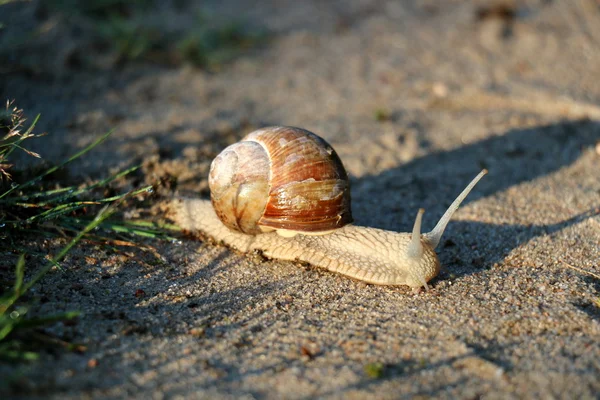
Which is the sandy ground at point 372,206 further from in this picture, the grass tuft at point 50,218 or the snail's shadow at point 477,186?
the grass tuft at point 50,218

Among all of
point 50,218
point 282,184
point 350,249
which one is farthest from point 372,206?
point 50,218

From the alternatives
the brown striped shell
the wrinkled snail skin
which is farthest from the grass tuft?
the brown striped shell

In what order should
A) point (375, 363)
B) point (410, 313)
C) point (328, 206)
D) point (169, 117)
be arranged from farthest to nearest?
point (169, 117) → point (328, 206) → point (410, 313) → point (375, 363)

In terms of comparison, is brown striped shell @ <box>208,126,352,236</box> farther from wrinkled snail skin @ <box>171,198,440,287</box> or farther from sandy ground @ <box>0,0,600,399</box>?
sandy ground @ <box>0,0,600,399</box>

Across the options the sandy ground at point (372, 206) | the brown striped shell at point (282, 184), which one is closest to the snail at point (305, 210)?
the brown striped shell at point (282, 184)

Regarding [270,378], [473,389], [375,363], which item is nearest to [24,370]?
[270,378]

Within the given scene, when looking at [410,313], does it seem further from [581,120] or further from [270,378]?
[581,120]

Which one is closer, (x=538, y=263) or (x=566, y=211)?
(x=538, y=263)
